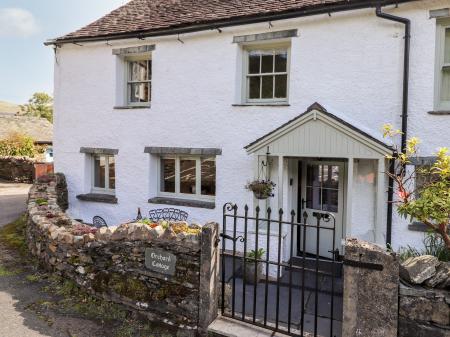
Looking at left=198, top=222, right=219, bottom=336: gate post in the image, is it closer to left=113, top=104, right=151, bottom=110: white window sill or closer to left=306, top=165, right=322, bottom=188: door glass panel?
left=306, top=165, right=322, bottom=188: door glass panel

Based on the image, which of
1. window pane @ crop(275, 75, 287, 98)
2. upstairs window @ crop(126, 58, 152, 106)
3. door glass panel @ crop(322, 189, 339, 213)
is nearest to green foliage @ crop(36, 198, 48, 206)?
upstairs window @ crop(126, 58, 152, 106)

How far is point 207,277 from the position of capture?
172 inches

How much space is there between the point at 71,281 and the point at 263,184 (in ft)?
13.5

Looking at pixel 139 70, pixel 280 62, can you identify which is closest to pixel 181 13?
pixel 139 70

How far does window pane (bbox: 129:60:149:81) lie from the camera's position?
1034cm

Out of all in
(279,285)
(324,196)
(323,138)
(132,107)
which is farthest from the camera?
(132,107)

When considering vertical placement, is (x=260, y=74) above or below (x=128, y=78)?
below

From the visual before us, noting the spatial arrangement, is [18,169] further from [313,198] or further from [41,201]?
[313,198]

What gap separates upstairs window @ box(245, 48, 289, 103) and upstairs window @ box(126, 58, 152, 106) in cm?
318

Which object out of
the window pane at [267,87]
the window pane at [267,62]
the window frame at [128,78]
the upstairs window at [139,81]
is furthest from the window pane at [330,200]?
the upstairs window at [139,81]

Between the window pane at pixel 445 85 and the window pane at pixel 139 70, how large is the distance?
744cm

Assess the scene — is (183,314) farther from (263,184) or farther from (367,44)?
(367,44)

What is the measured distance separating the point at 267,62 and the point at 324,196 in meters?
3.50

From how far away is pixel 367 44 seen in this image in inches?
285
